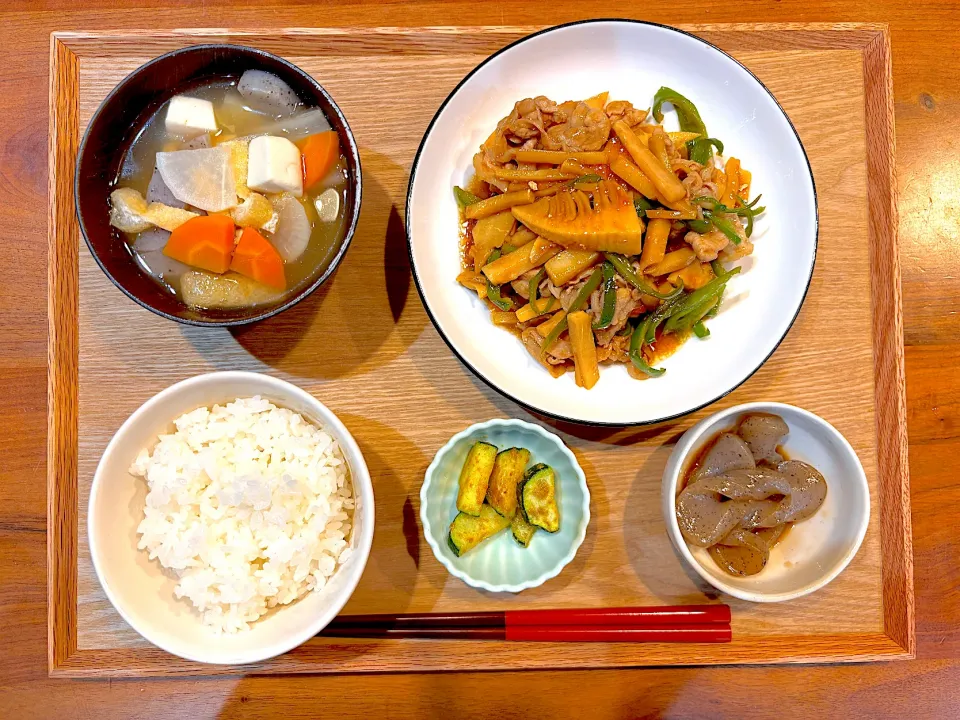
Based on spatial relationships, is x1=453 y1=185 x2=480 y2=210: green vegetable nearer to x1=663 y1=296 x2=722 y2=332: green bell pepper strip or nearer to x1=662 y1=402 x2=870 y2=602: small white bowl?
x1=663 y1=296 x2=722 y2=332: green bell pepper strip

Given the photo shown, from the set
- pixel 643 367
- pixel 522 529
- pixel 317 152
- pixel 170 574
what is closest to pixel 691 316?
pixel 643 367

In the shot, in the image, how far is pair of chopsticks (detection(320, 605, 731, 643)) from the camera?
2010 mm

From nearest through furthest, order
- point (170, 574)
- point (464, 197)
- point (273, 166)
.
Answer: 1. point (273, 166)
2. point (170, 574)
3. point (464, 197)

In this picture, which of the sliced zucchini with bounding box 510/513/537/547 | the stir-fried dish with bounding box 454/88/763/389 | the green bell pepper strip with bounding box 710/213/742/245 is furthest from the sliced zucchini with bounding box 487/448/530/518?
the green bell pepper strip with bounding box 710/213/742/245

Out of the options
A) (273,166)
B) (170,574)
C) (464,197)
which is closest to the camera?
(273,166)

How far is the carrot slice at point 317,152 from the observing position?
1848 mm

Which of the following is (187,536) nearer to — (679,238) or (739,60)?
(679,238)

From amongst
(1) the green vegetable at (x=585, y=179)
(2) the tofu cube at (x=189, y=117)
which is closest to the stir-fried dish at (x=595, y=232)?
(1) the green vegetable at (x=585, y=179)

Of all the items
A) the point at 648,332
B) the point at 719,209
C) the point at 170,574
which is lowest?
the point at 170,574

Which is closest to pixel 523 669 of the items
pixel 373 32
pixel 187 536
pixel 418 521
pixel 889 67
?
pixel 418 521

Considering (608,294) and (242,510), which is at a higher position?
(608,294)

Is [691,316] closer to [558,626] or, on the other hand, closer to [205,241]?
[558,626]

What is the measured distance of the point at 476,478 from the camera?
1.94 m

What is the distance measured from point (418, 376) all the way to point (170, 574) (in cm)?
88
